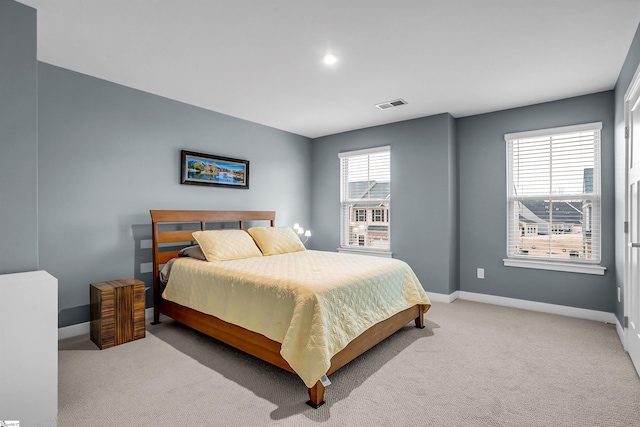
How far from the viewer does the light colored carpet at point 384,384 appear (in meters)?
1.90

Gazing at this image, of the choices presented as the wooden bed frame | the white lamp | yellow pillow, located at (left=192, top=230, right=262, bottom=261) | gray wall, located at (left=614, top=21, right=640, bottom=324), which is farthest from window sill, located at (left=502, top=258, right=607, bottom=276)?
yellow pillow, located at (left=192, top=230, right=262, bottom=261)

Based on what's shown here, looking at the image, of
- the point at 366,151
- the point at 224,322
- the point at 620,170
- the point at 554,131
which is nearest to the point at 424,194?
the point at 366,151

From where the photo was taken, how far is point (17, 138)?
6.77 ft

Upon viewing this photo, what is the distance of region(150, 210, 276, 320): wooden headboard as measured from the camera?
139 inches

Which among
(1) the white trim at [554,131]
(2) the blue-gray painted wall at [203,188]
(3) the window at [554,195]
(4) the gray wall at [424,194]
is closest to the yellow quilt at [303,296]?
(2) the blue-gray painted wall at [203,188]

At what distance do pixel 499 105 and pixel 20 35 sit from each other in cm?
447

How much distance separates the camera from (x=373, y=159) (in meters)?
5.10

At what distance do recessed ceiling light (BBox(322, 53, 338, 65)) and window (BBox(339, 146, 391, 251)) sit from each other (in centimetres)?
218

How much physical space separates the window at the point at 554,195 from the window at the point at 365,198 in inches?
63.5

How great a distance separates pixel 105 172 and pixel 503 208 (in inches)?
178

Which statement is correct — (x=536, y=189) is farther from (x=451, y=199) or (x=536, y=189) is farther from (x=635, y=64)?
(x=635, y=64)

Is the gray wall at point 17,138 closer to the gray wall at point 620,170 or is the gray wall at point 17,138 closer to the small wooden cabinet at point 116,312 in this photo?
the small wooden cabinet at point 116,312

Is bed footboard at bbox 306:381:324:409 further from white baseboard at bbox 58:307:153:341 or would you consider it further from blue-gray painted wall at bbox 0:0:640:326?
white baseboard at bbox 58:307:153:341

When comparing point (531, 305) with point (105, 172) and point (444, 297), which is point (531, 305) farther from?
point (105, 172)
